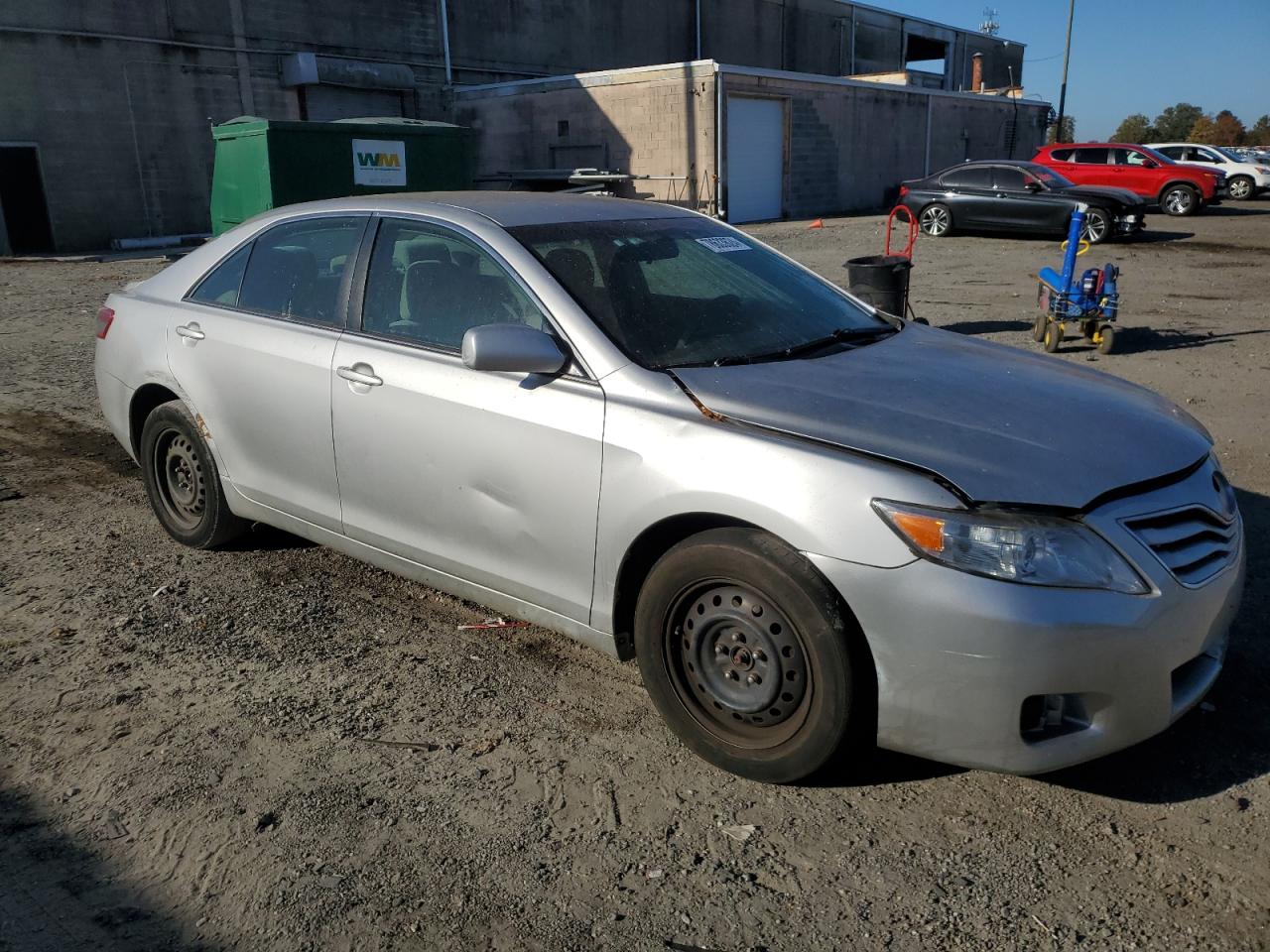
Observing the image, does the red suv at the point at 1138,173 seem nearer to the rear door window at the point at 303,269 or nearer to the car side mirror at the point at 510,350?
the rear door window at the point at 303,269

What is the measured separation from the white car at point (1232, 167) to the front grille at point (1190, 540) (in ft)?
98.8

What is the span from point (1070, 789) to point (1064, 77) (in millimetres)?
49896

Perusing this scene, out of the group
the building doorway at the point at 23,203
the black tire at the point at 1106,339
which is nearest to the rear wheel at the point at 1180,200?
the black tire at the point at 1106,339

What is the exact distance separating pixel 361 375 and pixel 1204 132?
77349 millimetres

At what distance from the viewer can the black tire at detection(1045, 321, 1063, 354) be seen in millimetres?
9523

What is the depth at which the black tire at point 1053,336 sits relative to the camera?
9523 mm

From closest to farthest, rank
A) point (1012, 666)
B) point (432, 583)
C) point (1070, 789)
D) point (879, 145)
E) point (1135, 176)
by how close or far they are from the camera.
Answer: point (1012, 666)
point (1070, 789)
point (432, 583)
point (1135, 176)
point (879, 145)

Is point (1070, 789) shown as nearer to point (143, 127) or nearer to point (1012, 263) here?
point (1012, 263)

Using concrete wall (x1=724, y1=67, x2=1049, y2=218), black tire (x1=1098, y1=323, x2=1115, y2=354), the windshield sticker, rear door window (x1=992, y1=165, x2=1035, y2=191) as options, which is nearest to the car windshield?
the windshield sticker

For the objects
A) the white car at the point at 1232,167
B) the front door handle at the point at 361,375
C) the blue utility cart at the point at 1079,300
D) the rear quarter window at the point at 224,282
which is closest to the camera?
the front door handle at the point at 361,375

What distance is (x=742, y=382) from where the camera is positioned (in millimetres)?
3254

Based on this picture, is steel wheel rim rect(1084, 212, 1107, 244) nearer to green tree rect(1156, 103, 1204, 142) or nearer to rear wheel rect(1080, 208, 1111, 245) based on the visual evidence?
rear wheel rect(1080, 208, 1111, 245)

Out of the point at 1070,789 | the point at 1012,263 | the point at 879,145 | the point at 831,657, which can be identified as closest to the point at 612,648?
the point at 831,657

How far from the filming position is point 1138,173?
25641 millimetres
